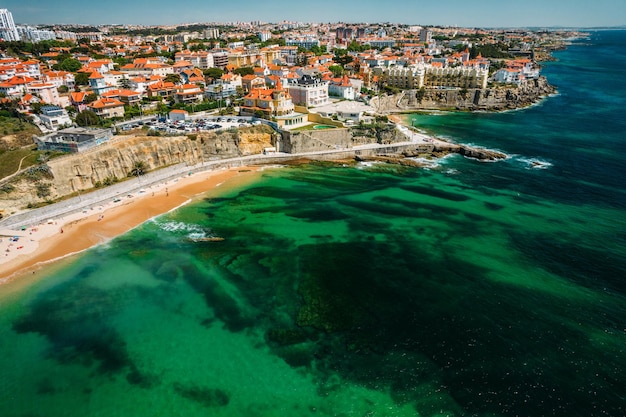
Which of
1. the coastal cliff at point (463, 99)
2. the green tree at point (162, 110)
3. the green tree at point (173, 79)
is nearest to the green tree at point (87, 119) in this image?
the green tree at point (162, 110)

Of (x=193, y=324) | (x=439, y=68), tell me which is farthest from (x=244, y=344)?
(x=439, y=68)

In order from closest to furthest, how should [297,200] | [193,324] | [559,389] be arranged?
[559,389]
[193,324]
[297,200]

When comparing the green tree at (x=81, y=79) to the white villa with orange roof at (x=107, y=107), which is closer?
the white villa with orange roof at (x=107, y=107)

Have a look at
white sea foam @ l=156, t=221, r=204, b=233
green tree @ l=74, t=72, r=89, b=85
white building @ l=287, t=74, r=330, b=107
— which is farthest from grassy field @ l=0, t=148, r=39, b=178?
white building @ l=287, t=74, r=330, b=107

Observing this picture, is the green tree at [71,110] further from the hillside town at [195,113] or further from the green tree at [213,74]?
the green tree at [213,74]

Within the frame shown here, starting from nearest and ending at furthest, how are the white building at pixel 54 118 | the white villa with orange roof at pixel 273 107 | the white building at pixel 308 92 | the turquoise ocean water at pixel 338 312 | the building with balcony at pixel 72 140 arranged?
the turquoise ocean water at pixel 338 312 → the building with balcony at pixel 72 140 → the white building at pixel 54 118 → the white villa with orange roof at pixel 273 107 → the white building at pixel 308 92

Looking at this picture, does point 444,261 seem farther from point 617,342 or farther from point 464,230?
point 617,342

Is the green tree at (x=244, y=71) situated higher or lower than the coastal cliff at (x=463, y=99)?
higher
